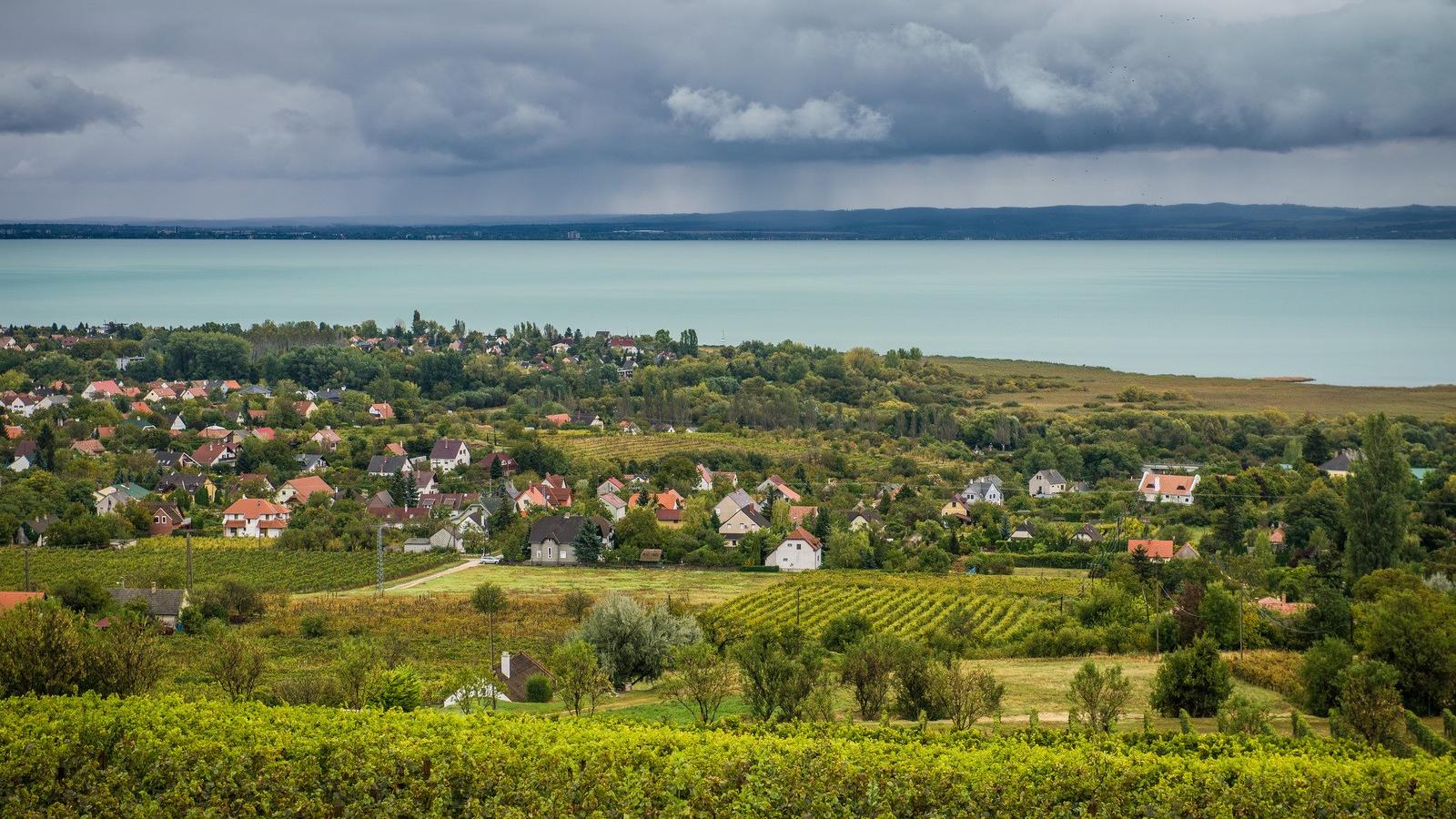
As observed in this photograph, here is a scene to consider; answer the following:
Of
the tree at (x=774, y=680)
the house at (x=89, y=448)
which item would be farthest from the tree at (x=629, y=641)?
the house at (x=89, y=448)

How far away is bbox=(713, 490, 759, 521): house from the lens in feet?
135

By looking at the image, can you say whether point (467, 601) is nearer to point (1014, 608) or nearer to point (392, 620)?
point (392, 620)

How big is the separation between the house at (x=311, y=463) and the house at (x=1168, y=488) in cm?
2946

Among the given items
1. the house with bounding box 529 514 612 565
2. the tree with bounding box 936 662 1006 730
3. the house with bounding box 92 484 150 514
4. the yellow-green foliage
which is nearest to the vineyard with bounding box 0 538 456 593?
the house with bounding box 529 514 612 565

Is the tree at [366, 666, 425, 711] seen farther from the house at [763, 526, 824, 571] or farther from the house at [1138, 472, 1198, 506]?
the house at [1138, 472, 1198, 506]

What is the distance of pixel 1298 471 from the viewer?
4278 centimetres

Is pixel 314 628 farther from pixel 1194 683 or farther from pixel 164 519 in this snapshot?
pixel 1194 683

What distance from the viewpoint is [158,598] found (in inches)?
1096

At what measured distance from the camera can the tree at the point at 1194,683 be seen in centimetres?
1739

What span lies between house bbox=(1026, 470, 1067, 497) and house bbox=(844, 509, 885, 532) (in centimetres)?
789

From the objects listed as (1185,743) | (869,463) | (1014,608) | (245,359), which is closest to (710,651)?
(1185,743)

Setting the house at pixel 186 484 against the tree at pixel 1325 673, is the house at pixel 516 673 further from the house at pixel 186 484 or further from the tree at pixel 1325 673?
the house at pixel 186 484

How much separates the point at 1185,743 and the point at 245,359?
72.6 metres

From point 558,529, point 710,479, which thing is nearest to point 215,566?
point 558,529
